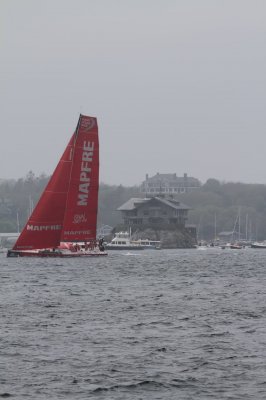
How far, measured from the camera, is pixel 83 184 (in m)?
94.4

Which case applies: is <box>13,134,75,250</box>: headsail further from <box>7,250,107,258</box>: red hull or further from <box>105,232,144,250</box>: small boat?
<box>105,232,144,250</box>: small boat

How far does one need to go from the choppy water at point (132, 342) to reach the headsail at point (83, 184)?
35962mm

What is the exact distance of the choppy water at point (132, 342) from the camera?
26656 mm

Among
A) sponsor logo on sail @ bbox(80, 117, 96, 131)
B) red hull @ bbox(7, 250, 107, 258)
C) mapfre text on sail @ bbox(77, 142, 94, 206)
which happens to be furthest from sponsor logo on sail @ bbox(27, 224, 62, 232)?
sponsor logo on sail @ bbox(80, 117, 96, 131)

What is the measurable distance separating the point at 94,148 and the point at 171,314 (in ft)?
174

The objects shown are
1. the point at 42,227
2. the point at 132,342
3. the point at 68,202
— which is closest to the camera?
A: the point at 132,342

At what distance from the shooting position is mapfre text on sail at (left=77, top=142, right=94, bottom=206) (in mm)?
93625

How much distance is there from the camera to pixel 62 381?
1073 inches

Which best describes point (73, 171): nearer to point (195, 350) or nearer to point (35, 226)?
point (35, 226)

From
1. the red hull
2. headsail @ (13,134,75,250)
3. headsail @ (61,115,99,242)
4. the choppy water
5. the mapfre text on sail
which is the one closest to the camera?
the choppy water

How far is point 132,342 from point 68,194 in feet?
200

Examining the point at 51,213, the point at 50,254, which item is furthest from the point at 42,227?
the point at 50,254

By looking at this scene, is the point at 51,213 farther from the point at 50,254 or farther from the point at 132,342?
the point at 132,342

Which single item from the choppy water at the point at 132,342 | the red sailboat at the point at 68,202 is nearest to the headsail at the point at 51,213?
the red sailboat at the point at 68,202
